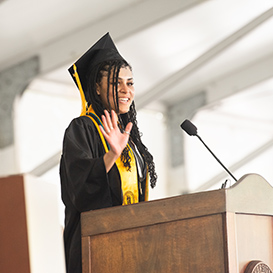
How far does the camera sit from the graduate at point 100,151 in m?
2.85

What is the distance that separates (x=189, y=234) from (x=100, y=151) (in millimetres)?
760

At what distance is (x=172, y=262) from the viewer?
2465 mm

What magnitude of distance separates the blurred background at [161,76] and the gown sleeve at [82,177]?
389cm

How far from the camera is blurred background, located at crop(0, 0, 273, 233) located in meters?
7.60

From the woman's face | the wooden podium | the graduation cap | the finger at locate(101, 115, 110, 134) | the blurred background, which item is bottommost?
the wooden podium

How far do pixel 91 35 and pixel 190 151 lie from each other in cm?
455

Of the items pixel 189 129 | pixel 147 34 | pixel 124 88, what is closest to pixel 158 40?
pixel 147 34

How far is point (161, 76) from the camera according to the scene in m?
10.4

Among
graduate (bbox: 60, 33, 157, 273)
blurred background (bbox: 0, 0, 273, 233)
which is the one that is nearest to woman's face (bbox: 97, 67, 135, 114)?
graduate (bbox: 60, 33, 157, 273)

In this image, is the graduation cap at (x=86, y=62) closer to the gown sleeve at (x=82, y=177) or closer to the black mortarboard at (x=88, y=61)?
the black mortarboard at (x=88, y=61)

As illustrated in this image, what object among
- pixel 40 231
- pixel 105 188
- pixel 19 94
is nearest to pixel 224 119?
pixel 19 94

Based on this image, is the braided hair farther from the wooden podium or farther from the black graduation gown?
the wooden podium

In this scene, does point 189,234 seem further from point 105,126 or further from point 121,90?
point 121,90

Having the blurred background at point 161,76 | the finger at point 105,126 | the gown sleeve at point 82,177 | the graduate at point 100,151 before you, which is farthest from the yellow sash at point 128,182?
the blurred background at point 161,76
